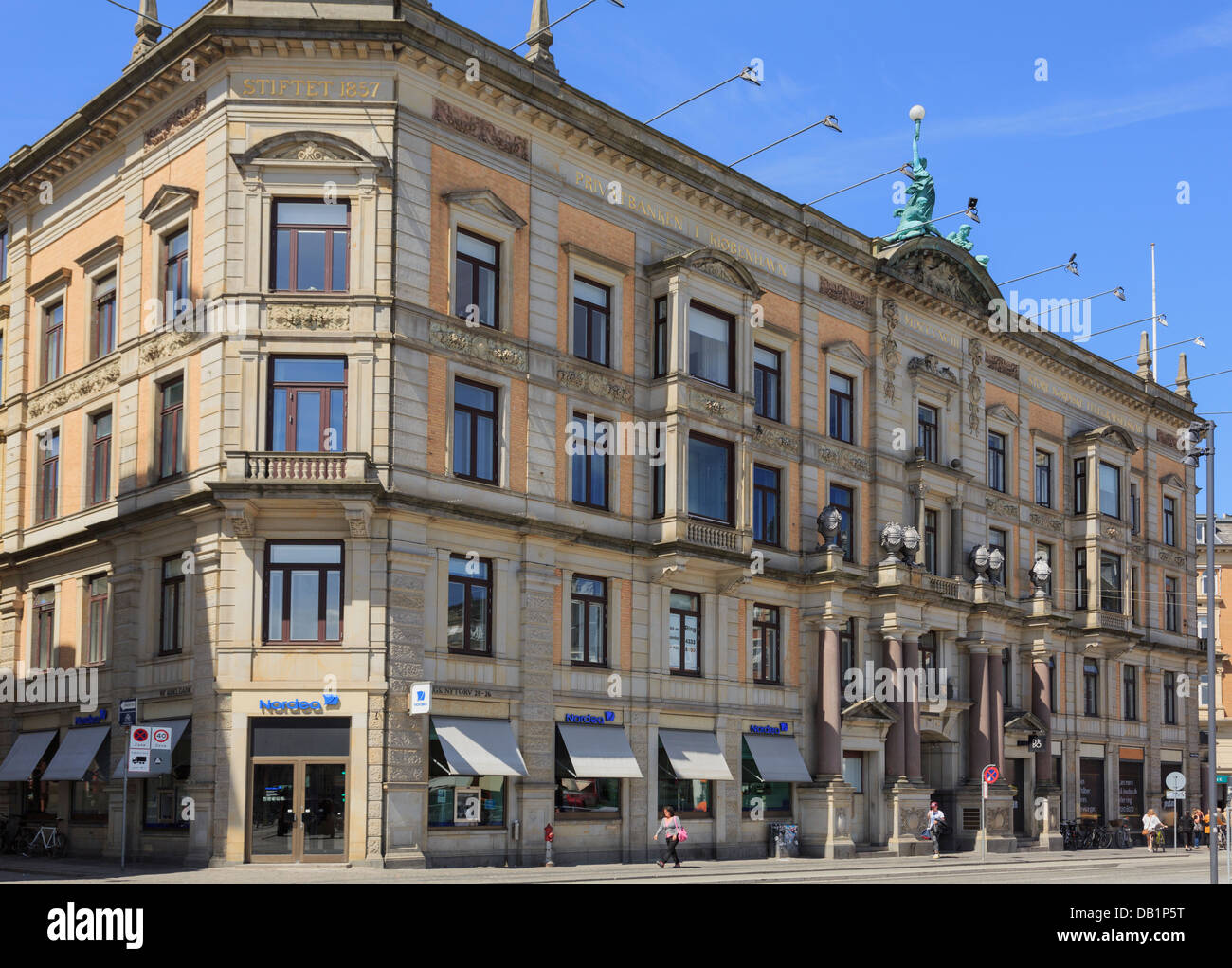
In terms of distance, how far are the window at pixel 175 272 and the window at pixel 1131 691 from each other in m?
42.8

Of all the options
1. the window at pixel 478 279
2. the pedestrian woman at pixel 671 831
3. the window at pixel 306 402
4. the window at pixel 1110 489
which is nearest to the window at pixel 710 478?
the window at pixel 478 279

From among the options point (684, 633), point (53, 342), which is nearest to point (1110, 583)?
point (684, 633)

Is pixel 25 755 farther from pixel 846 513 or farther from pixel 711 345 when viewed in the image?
pixel 846 513

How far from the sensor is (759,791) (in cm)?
4297

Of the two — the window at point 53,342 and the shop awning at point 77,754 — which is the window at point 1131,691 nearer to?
the shop awning at point 77,754

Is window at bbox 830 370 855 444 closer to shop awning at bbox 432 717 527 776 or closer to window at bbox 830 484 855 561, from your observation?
window at bbox 830 484 855 561

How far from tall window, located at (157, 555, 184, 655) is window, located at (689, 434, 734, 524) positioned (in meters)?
13.9

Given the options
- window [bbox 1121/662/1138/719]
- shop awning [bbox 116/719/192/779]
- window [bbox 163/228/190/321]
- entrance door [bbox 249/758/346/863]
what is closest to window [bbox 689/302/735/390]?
window [bbox 163/228/190/321]

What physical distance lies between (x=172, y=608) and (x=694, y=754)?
14321 millimetres

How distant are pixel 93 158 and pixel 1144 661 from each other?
4638cm
